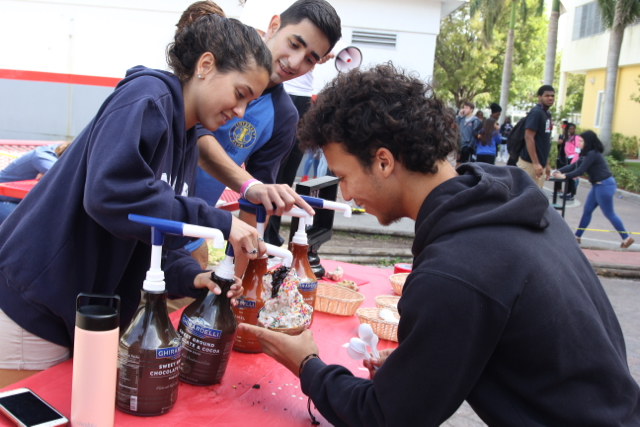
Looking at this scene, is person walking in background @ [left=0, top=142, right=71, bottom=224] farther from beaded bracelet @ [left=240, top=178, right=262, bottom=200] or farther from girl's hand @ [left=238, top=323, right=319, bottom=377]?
girl's hand @ [left=238, top=323, right=319, bottom=377]

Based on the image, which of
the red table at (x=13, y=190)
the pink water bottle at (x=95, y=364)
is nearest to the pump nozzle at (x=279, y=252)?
the pink water bottle at (x=95, y=364)

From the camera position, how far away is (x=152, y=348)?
1.22 meters

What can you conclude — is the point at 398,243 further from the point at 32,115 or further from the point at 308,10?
the point at 32,115

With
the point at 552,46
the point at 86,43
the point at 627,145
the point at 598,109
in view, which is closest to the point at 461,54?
the point at 598,109

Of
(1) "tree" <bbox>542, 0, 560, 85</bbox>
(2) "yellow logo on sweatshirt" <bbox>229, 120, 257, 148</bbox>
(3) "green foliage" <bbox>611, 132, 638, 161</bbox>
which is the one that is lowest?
(2) "yellow logo on sweatshirt" <bbox>229, 120, 257, 148</bbox>

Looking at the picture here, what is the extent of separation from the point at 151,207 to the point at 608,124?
1941 cm

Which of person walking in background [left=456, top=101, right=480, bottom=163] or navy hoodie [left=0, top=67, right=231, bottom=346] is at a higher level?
person walking in background [left=456, top=101, right=480, bottom=163]

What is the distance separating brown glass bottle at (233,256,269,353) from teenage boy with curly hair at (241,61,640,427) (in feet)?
0.60

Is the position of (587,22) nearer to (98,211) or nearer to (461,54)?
(461,54)

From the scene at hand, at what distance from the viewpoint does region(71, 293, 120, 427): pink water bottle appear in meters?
1.13

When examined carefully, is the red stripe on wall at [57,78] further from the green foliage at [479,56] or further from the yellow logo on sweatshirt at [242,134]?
the green foliage at [479,56]

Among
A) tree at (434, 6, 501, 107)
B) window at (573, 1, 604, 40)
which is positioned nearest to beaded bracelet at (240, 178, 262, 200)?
window at (573, 1, 604, 40)

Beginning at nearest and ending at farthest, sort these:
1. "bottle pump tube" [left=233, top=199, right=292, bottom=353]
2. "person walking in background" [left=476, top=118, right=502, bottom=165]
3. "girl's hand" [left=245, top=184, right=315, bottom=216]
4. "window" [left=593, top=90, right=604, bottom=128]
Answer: "bottle pump tube" [left=233, top=199, right=292, bottom=353]
"girl's hand" [left=245, top=184, right=315, bottom=216]
"person walking in background" [left=476, top=118, right=502, bottom=165]
"window" [left=593, top=90, right=604, bottom=128]

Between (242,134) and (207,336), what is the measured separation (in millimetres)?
1330
